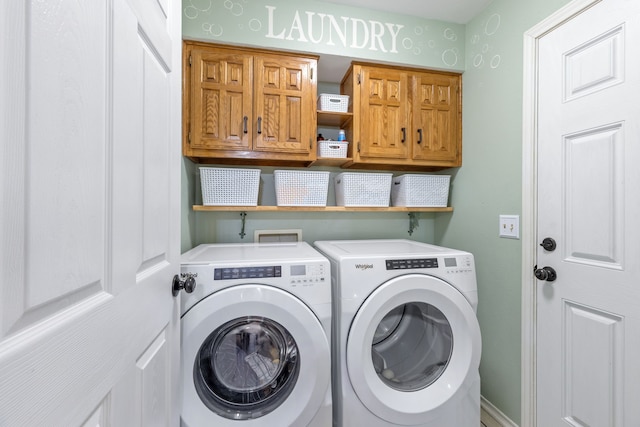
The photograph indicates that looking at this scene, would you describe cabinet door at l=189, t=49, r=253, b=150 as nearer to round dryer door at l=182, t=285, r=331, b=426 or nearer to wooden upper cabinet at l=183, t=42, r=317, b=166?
wooden upper cabinet at l=183, t=42, r=317, b=166

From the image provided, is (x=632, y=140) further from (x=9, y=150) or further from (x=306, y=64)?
(x=9, y=150)

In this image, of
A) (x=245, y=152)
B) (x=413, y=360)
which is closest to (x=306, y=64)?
(x=245, y=152)

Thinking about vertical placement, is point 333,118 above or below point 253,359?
above

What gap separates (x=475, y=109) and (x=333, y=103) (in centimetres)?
90

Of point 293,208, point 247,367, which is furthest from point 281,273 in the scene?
point 293,208

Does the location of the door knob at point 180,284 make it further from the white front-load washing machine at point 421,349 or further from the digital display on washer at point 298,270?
the white front-load washing machine at point 421,349

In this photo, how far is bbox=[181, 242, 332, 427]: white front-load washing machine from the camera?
1095mm

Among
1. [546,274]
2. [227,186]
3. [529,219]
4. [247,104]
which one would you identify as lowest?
[546,274]

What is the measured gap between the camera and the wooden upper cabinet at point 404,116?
173 centimetres

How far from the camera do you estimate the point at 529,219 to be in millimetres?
1391

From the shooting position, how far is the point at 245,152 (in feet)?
5.25

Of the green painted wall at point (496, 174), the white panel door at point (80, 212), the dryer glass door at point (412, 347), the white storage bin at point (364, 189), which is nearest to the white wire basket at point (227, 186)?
the white storage bin at point (364, 189)

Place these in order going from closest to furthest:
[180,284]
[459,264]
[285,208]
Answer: [180,284] → [459,264] → [285,208]

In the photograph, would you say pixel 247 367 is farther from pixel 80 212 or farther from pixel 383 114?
pixel 383 114
